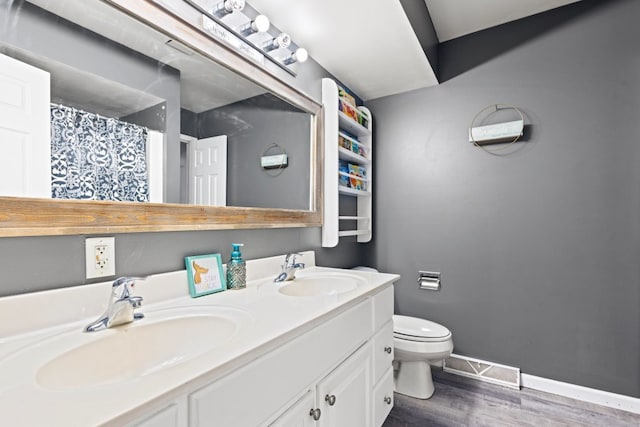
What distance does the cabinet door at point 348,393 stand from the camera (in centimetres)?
103

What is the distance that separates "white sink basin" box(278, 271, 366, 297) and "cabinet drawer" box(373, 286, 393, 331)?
0.35 ft

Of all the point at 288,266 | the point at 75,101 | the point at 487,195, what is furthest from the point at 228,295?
the point at 487,195

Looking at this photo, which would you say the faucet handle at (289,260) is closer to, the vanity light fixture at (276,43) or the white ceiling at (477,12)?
the vanity light fixture at (276,43)

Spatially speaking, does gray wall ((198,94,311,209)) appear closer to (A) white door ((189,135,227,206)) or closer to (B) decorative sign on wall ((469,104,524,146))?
(A) white door ((189,135,227,206))

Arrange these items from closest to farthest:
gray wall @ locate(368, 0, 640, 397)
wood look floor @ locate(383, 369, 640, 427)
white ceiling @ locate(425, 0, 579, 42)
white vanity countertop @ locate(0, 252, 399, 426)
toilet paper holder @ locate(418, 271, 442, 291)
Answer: white vanity countertop @ locate(0, 252, 399, 426) → wood look floor @ locate(383, 369, 640, 427) → gray wall @ locate(368, 0, 640, 397) → white ceiling @ locate(425, 0, 579, 42) → toilet paper holder @ locate(418, 271, 442, 291)

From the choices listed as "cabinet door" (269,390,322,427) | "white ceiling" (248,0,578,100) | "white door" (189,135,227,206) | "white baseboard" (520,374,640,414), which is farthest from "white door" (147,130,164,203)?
"white baseboard" (520,374,640,414)

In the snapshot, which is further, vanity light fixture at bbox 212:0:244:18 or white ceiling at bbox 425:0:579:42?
white ceiling at bbox 425:0:579:42

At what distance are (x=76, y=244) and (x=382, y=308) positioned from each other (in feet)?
3.99

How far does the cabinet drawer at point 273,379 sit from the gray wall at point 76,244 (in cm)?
56

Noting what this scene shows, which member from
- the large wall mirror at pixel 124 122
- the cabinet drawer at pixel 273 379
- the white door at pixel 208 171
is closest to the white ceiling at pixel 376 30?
the large wall mirror at pixel 124 122

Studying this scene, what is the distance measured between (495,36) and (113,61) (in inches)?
92.1

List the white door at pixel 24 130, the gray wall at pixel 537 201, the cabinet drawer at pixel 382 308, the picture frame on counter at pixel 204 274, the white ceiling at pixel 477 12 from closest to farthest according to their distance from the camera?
the white door at pixel 24 130, the picture frame on counter at pixel 204 274, the cabinet drawer at pixel 382 308, the gray wall at pixel 537 201, the white ceiling at pixel 477 12

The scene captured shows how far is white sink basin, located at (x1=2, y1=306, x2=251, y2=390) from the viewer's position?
66 centimetres

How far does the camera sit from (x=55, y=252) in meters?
0.85
